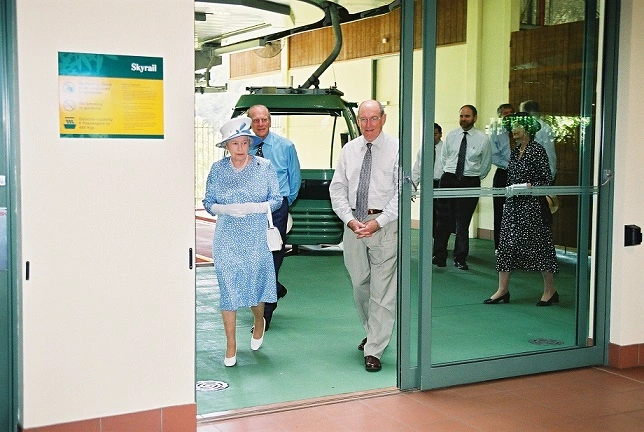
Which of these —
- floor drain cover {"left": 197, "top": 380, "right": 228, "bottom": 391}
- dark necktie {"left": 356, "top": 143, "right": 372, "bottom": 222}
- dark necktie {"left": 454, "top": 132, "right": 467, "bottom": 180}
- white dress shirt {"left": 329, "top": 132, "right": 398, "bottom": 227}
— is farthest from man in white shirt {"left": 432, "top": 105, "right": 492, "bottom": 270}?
floor drain cover {"left": 197, "top": 380, "right": 228, "bottom": 391}

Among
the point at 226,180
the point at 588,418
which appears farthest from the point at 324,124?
the point at 588,418

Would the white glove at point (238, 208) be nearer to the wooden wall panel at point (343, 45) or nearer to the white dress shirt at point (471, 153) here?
the white dress shirt at point (471, 153)

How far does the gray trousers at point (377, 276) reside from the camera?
555 centimetres

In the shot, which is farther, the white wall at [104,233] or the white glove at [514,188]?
the white glove at [514,188]

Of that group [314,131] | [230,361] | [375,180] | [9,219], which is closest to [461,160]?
[375,180]

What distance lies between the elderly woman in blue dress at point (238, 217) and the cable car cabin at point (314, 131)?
4.65m

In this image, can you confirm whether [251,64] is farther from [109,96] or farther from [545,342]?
[109,96]

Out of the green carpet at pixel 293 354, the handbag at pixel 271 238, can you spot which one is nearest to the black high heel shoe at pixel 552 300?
the green carpet at pixel 293 354

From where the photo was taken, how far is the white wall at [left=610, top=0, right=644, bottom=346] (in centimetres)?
556

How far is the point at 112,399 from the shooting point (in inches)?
162

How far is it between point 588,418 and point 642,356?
1.32m

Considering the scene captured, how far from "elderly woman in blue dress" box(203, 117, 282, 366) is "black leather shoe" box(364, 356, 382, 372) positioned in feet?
2.81

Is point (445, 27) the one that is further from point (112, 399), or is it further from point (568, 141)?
point (112, 399)

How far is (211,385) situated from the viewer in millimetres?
5270
